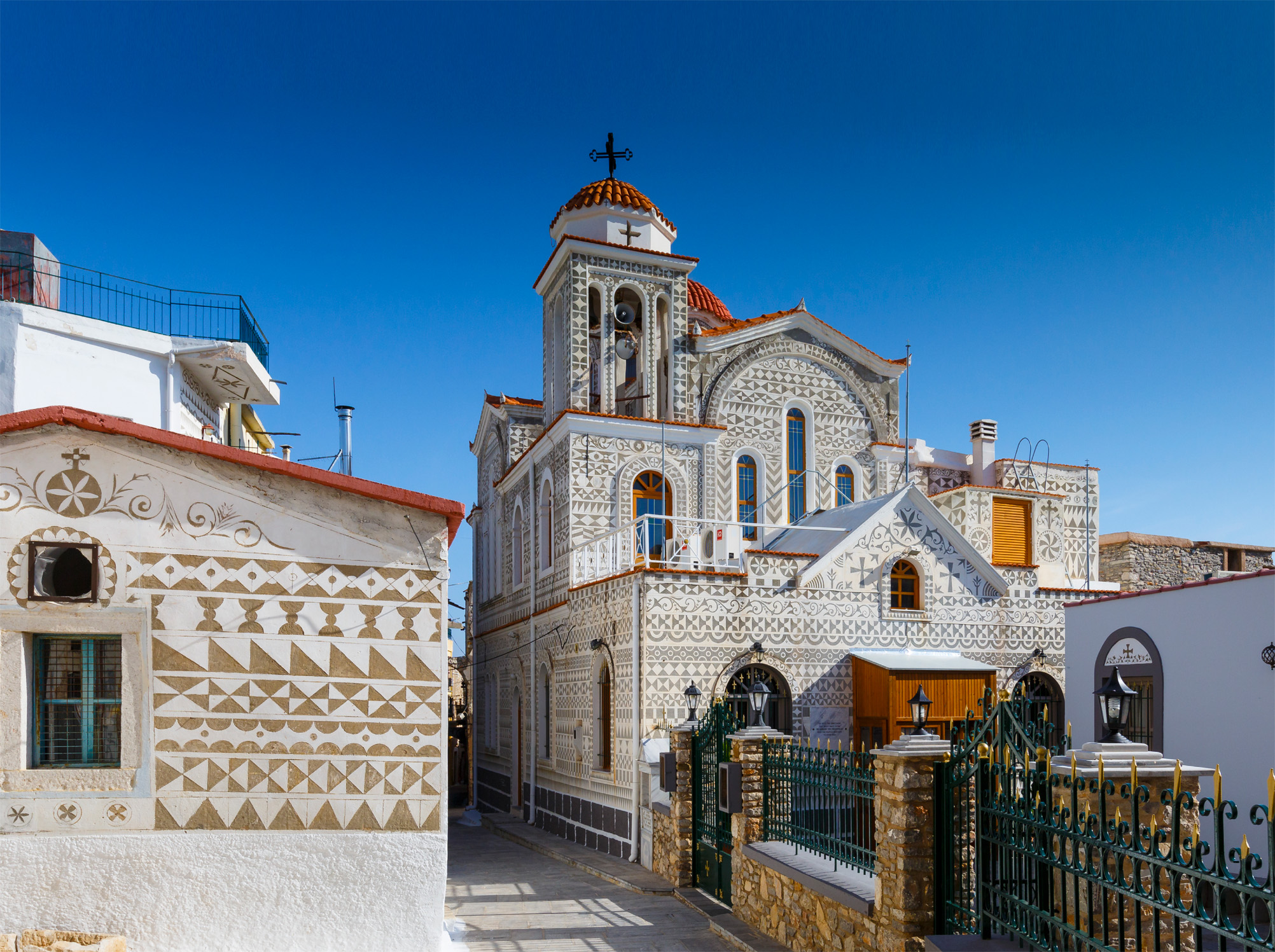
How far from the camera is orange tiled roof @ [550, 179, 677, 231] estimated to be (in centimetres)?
1947

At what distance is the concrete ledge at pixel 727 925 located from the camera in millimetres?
9133

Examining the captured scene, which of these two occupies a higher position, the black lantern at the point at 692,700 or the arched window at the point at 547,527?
the arched window at the point at 547,527

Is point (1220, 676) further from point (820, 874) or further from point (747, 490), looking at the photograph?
point (747, 490)

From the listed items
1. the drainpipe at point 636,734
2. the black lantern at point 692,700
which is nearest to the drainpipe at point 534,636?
the drainpipe at point 636,734

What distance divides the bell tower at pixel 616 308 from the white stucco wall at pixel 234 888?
37.0 ft

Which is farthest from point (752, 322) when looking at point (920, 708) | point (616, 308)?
point (920, 708)

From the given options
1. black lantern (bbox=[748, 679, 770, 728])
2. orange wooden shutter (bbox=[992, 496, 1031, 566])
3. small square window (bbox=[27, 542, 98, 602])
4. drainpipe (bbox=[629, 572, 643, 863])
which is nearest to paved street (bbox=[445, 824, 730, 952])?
drainpipe (bbox=[629, 572, 643, 863])

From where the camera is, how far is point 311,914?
7.49 metres

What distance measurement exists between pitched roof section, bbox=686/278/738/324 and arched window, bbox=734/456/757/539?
445 centimetres

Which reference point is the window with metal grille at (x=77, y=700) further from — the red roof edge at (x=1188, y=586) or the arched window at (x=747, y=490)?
the arched window at (x=747, y=490)

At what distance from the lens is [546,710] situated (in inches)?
749

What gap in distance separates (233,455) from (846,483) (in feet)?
47.6

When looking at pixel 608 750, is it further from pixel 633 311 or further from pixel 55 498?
pixel 55 498

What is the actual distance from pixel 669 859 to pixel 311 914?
6.22 m
